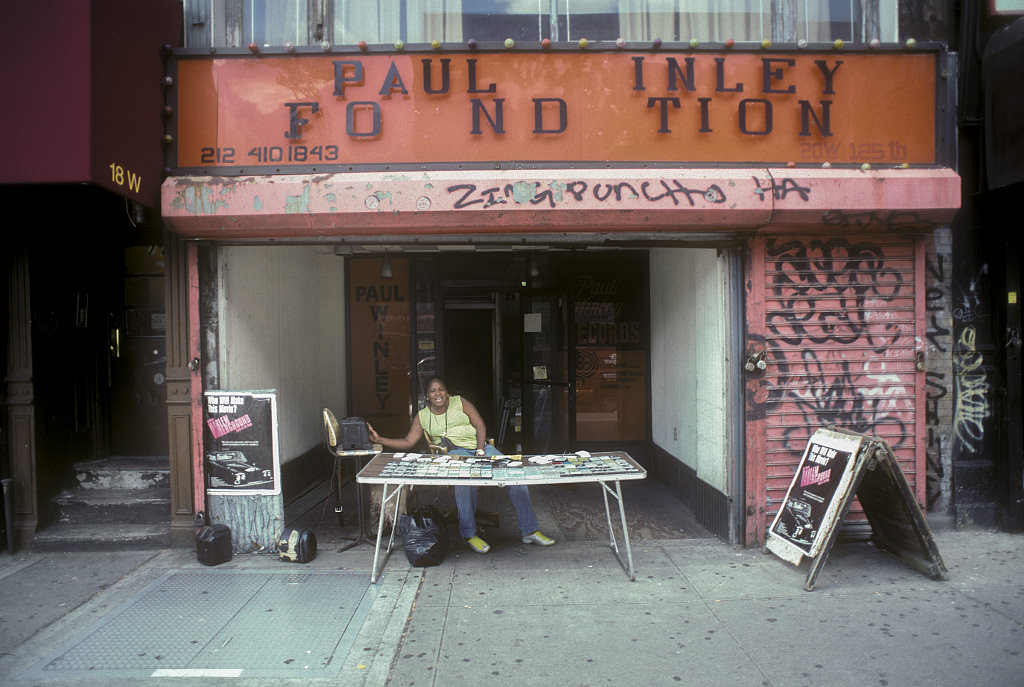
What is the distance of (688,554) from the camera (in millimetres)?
5418

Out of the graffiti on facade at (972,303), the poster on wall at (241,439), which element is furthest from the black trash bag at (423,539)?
the graffiti on facade at (972,303)

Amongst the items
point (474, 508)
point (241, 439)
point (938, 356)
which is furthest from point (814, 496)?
point (241, 439)

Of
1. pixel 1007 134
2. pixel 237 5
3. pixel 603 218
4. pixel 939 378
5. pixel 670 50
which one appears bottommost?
pixel 939 378

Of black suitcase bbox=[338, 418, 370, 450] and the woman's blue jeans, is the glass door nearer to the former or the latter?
the woman's blue jeans

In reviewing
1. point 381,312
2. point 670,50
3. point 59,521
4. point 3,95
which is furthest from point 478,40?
point 59,521

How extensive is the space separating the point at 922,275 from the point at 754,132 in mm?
1916

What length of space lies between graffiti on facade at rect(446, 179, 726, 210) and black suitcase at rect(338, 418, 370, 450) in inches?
84.8

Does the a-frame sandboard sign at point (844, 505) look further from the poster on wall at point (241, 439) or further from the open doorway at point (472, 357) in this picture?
the open doorway at point (472, 357)

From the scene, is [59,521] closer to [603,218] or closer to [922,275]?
[603,218]

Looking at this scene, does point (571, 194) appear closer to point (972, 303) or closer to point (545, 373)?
point (545, 373)

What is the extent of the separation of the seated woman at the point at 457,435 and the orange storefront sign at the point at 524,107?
220 cm

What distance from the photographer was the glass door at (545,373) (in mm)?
8359

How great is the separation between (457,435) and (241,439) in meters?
1.90

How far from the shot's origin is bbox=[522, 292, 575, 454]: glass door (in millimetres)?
8359
